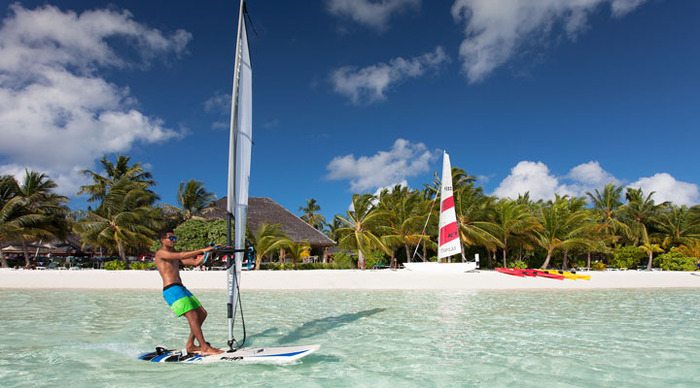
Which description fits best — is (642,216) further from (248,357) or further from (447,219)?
(248,357)

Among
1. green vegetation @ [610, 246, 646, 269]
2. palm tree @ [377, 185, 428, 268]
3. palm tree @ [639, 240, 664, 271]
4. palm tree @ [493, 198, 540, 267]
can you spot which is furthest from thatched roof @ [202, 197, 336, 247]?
palm tree @ [639, 240, 664, 271]

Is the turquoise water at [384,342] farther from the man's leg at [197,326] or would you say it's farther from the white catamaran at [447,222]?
the white catamaran at [447,222]

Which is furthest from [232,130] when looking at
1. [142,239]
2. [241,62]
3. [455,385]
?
[142,239]

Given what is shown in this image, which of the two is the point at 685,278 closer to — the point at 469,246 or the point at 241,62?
the point at 469,246

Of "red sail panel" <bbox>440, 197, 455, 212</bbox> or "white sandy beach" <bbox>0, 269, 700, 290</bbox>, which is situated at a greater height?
"red sail panel" <bbox>440, 197, 455, 212</bbox>

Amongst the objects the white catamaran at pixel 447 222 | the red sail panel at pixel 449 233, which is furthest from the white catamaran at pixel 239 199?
the red sail panel at pixel 449 233

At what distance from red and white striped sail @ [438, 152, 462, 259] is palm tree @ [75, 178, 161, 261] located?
1628cm

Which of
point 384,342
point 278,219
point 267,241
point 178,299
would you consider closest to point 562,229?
point 267,241

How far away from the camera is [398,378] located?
4.91m

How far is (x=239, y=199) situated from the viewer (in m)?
5.35

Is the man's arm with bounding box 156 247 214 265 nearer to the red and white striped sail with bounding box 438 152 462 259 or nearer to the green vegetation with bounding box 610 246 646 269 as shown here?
the red and white striped sail with bounding box 438 152 462 259

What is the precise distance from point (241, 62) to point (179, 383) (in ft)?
12.4

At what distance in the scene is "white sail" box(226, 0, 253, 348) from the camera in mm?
5203

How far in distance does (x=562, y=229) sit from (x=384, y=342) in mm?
22318
